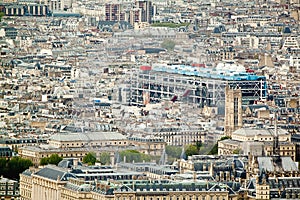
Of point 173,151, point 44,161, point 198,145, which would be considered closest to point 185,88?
point 198,145

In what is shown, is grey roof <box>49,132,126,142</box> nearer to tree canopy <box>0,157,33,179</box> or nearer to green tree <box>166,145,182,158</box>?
green tree <box>166,145,182,158</box>

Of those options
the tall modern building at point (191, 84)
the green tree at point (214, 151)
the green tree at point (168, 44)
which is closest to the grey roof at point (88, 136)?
the green tree at point (214, 151)

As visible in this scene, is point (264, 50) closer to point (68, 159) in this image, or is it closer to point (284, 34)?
point (284, 34)

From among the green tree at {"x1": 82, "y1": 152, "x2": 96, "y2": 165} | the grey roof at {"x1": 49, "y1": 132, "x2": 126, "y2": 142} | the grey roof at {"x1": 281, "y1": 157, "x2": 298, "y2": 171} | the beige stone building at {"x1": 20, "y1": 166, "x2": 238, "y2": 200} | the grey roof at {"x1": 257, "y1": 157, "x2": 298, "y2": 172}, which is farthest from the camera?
the grey roof at {"x1": 49, "y1": 132, "x2": 126, "y2": 142}

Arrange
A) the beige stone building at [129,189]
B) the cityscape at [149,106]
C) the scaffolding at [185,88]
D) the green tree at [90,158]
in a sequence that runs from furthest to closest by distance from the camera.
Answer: the scaffolding at [185,88] → the green tree at [90,158] → the cityscape at [149,106] → the beige stone building at [129,189]

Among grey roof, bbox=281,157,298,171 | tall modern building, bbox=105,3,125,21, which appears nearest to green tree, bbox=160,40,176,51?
tall modern building, bbox=105,3,125,21

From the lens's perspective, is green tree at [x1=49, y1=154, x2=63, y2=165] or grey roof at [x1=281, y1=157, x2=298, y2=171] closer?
grey roof at [x1=281, y1=157, x2=298, y2=171]

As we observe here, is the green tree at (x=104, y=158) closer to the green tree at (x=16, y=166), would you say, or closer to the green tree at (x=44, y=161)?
the green tree at (x=44, y=161)

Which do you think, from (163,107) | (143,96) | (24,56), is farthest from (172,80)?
(24,56)
